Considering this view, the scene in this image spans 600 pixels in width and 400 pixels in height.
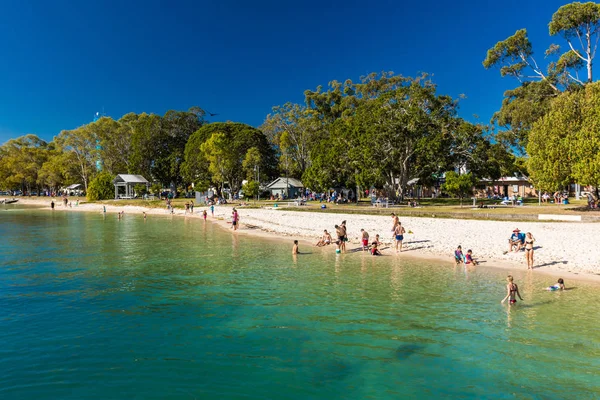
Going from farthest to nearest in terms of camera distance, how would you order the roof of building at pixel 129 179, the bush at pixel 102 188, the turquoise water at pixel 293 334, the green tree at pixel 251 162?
the bush at pixel 102 188 → the roof of building at pixel 129 179 → the green tree at pixel 251 162 → the turquoise water at pixel 293 334

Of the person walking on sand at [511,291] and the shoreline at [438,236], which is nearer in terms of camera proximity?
the person walking on sand at [511,291]

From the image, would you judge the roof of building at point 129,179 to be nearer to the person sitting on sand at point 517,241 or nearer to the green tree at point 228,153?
the green tree at point 228,153

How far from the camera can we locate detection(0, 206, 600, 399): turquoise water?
28.5 ft

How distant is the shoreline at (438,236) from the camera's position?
1884 cm

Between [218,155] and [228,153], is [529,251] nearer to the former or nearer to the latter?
[218,155]

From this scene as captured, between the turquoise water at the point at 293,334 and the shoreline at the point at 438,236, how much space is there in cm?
180

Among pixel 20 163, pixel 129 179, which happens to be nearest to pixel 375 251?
pixel 129 179

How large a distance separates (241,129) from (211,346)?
228ft

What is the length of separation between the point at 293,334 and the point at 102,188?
85.9m

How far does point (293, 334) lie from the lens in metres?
11.4

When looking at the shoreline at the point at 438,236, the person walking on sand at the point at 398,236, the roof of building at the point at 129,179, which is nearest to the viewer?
the shoreline at the point at 438,236

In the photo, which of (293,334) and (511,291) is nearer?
(293,334)

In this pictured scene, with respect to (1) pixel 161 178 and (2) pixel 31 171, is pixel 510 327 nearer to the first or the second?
(1) pixel 161 178

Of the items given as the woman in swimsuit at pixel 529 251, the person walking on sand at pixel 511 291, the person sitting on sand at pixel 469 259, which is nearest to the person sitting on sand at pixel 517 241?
the woman in swimsuit at pixel 529 251
